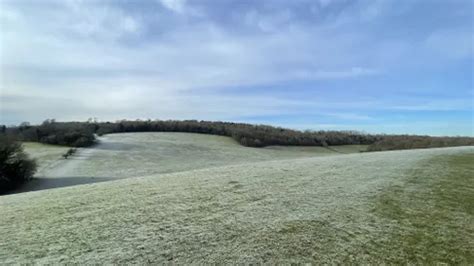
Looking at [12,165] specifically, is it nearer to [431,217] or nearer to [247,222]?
[247,222]

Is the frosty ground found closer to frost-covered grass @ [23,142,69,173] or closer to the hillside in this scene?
the hillside

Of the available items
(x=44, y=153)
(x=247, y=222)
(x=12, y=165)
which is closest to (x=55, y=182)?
(x=12, y=165)

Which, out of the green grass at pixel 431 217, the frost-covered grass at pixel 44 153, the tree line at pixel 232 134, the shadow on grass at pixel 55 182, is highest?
the tree line at pixel 232 134

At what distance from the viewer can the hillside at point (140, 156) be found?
40719 millimetres

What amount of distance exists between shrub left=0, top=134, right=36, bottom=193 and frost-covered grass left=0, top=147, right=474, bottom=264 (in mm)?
21460

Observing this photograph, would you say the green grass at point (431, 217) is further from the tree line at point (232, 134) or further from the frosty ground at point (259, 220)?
the tree line at point (232, 134)

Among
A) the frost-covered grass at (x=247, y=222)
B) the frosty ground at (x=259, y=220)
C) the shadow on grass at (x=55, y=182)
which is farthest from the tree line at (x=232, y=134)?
the frost-covered grass at (x=247, y=222)

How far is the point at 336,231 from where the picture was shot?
1219cm

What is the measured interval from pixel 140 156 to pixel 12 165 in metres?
19.0

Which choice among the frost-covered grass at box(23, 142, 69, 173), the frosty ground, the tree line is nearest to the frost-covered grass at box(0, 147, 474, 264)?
the frosty ground

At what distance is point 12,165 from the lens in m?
38.5

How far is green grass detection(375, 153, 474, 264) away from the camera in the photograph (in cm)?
1100

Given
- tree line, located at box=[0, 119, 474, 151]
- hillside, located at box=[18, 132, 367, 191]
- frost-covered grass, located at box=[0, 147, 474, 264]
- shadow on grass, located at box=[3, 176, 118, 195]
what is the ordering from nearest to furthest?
frost-covered grass, located at box=[0, 147, 474, 264], shadow on grass, located at box=[3, 176, 118, 195], hillside, located at box=[18, 132, 367, 191], tree line, located at box=[0, 119, 474, 151]

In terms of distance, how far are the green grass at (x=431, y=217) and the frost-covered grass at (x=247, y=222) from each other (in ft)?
0.13
